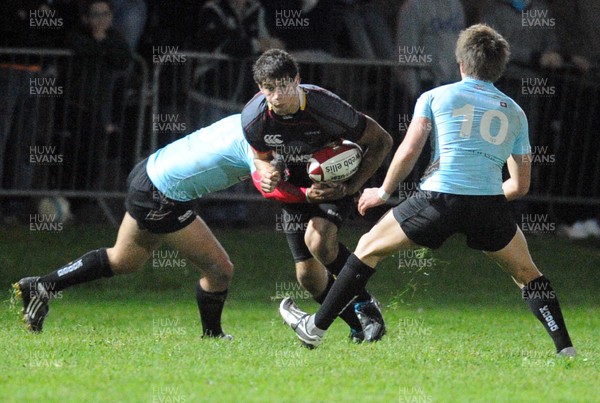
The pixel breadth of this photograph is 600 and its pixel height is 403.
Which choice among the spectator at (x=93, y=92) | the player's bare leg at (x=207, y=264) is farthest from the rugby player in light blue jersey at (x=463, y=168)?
the spectator at (x=93, y=92)

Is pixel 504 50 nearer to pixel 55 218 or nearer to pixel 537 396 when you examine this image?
pixel 537 396

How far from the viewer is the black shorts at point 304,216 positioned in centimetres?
845

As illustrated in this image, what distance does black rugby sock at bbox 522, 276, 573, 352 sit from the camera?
7908mm

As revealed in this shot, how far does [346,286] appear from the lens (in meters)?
7.81

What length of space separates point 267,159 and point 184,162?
63 centimetres

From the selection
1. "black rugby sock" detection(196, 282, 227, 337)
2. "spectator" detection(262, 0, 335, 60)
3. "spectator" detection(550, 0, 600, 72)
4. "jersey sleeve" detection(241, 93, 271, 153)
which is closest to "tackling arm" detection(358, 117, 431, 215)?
"jersey sleeve" detection(241, 93, 271, 153)

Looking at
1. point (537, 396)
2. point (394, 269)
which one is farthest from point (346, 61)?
point (537, 396)

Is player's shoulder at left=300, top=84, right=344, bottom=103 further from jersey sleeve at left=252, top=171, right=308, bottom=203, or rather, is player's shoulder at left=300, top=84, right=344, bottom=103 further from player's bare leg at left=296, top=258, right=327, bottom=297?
player's bare leg at left=296, top=258, right=327, bottom=297

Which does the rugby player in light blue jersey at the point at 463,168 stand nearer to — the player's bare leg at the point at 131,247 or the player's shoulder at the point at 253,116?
the player's shoulder at the point at 253,116

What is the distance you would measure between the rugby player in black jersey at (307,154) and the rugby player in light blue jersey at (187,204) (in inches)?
6.1

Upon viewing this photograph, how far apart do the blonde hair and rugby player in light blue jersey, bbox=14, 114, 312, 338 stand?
135cm

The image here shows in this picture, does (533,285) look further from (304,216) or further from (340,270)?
(304,216)

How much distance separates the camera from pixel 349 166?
27.1ft

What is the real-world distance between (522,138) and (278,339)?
7.90 feet
